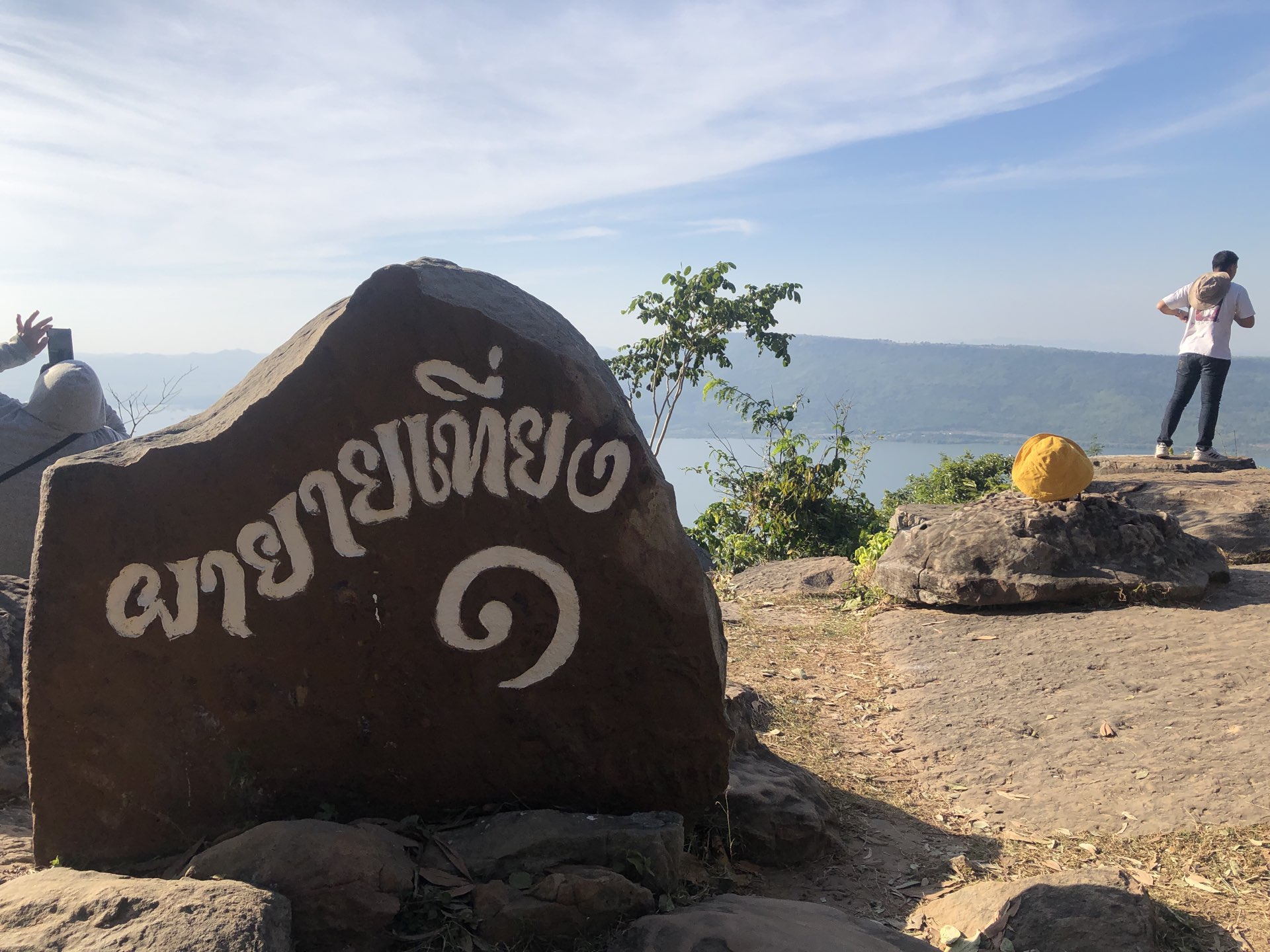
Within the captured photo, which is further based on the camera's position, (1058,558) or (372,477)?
(1058,558)

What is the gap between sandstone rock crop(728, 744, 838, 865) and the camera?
345cm

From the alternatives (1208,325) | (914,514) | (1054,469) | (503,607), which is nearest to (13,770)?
(503,607)

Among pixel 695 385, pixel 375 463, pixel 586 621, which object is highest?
pixel 695 385

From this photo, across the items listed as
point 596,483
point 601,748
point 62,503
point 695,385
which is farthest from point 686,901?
point 695,385

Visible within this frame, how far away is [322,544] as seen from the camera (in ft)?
10.0

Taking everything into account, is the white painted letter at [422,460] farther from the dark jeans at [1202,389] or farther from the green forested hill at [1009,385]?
the green forested hill at [1009,385]

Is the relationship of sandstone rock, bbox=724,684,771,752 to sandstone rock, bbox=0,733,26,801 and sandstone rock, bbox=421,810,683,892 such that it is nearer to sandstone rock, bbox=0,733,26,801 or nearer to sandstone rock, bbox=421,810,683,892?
sandstone rock, bbox=421,810,683,892

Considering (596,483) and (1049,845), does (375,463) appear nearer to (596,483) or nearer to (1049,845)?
(596,483)

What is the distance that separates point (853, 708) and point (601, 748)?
245 cm

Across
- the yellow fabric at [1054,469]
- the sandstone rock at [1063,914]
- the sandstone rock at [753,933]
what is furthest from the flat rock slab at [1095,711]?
the sandstone rock at [753,933]

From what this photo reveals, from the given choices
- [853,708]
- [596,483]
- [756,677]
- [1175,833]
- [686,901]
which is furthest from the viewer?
[756,677]

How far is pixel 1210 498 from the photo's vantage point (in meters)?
7.79

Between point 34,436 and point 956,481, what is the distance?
368 inches

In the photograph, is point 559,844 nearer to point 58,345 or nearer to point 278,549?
point 278,549
